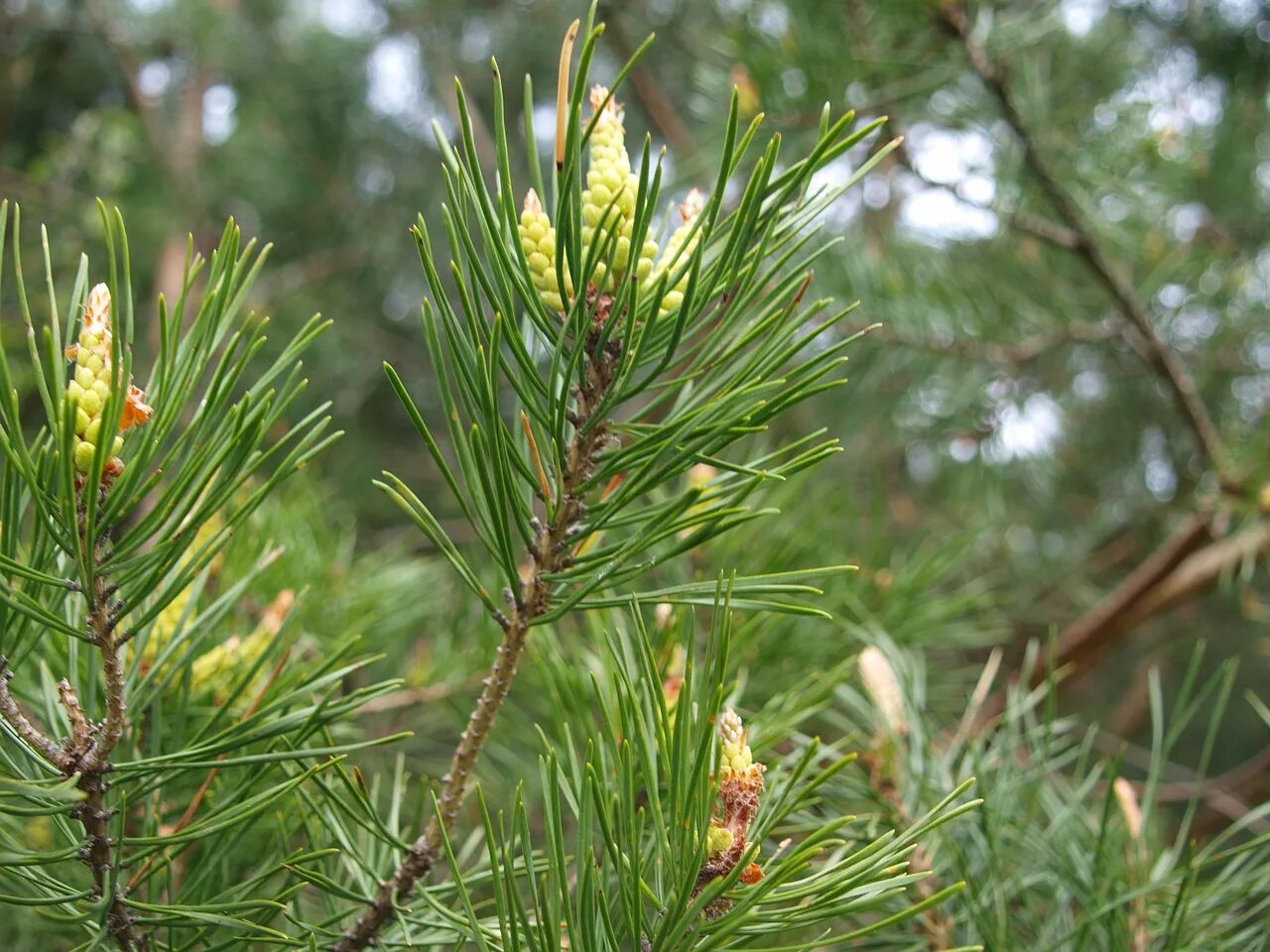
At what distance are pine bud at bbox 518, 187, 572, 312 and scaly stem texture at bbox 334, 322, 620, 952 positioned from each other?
0.01 meters

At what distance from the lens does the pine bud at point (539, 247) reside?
22cm

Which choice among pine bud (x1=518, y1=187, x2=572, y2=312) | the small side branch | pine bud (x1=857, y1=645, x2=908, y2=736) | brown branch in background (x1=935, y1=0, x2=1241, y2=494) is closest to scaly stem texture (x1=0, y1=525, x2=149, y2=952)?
the small side branch

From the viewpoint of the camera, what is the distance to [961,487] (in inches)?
38.8

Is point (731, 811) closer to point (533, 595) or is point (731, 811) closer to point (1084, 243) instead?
point (533, 595)

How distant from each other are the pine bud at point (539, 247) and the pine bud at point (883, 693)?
0.20 meters

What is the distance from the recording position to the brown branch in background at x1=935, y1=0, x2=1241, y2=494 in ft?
1.88

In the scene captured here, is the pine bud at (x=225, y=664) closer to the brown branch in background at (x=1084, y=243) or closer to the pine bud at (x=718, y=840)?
the pine bud at (x=718, y=840)

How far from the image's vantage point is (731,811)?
8.5 inches

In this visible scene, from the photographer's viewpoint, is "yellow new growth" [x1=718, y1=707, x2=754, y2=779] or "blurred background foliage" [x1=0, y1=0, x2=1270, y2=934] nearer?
"yellow new growth" [x1=718, y1=707, x2=754, y2=779]

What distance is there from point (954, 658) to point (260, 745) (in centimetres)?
85

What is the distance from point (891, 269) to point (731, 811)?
2.36ft

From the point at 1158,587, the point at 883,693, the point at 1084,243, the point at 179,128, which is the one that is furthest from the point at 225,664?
the point at 179,128

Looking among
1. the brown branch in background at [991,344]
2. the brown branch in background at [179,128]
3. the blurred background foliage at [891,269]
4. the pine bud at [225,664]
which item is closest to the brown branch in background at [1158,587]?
the blurred background foliage at [891,269]

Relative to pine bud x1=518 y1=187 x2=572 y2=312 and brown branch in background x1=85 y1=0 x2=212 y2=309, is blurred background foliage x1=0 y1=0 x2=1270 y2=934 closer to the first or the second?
brown branch in background x1=85 y1=0 x2=212 y2=309
